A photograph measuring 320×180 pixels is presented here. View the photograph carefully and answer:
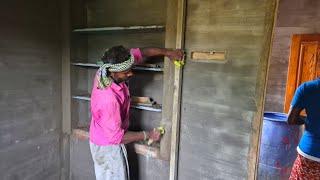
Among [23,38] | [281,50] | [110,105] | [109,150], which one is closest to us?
[110,105]

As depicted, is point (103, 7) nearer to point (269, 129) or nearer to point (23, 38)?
point (23, 38)

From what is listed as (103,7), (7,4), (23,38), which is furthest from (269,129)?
(7,4)

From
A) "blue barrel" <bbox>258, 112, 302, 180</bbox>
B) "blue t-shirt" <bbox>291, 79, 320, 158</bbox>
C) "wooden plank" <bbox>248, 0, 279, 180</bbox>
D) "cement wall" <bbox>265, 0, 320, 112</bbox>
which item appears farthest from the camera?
"cement wall" <bbox>265, 0, 320, 112</bbox>

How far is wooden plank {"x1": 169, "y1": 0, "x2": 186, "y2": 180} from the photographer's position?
1898 millimetres

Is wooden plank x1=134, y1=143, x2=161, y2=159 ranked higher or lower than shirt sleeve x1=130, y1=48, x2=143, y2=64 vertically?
lower

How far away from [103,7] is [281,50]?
2.29 metres

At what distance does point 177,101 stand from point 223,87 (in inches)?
13.7

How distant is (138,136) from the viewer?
2.06m

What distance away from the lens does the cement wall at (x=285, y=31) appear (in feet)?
10.7

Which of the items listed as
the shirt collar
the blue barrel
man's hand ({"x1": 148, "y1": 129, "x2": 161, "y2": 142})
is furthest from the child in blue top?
the shirt collar

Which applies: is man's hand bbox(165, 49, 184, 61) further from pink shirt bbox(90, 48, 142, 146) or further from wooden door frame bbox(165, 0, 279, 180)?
pink shirt bbox(90, 48, 142, 146)

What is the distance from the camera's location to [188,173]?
2025 millimetres

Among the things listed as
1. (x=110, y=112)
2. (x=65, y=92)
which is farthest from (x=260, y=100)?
(x=65, y=92)

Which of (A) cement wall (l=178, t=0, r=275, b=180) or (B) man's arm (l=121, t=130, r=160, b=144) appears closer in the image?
(A) cement wall (l=178, t=0, r=275, b=180)
